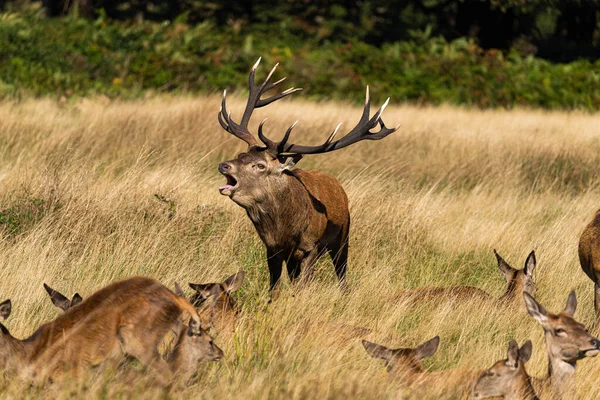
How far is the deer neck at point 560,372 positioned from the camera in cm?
526

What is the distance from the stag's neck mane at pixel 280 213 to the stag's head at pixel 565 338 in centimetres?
261

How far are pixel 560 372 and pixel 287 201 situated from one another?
9.46ft

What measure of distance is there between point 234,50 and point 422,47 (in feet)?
15.3

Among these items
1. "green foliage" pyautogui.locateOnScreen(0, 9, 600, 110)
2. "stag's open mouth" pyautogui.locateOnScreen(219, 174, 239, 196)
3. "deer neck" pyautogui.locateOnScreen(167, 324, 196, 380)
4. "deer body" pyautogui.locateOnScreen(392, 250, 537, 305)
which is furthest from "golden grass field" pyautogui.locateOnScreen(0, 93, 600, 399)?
"green foliage" pyautogui.locateOnScreen(0, 9, 600, 110)

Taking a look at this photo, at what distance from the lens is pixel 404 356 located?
5219mm

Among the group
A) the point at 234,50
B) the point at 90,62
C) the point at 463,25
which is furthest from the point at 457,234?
the point at 463,25

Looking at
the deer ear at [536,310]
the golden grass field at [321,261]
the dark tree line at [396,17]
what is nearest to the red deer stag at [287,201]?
the golden grass field at [321,261]

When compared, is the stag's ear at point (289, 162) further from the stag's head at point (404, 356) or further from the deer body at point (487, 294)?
the stag's head at point (404, 356)

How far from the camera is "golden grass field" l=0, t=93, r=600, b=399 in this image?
→ 5535 mm

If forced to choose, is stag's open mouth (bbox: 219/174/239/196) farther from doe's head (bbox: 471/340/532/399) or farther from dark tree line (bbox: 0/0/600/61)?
dark tree line (bbox: 0/0/600/61)

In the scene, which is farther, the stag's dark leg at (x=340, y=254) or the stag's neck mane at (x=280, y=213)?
the stag's dark leg at (x=340, y=254)

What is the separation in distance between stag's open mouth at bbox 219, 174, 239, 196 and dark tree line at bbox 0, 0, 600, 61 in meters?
21.7

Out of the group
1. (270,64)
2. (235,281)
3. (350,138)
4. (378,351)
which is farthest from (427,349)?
(270,64)

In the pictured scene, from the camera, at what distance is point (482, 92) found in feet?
73.0
